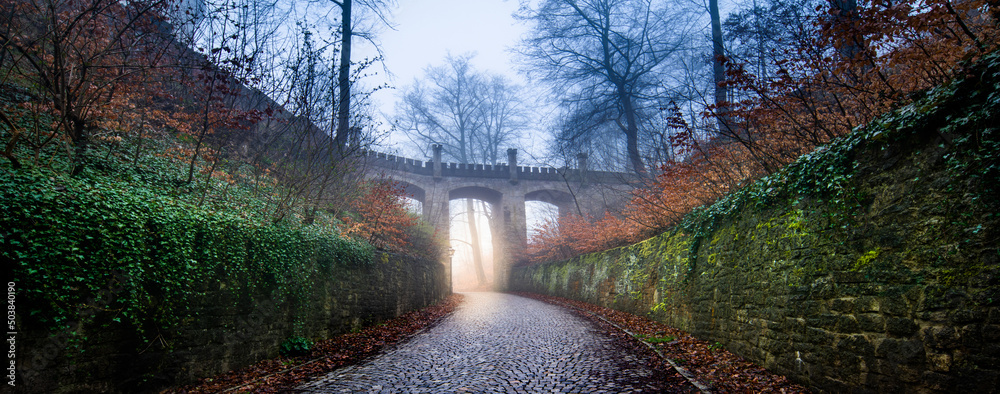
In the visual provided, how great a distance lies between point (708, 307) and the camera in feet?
20.5

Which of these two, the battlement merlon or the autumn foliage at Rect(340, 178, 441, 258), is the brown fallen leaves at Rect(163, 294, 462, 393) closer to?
the autumn foliage at Rect(340, 178, 441, 258)

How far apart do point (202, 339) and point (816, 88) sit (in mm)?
7729

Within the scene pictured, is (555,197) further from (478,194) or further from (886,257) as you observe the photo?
(886,257)

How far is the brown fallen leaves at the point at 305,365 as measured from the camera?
179 inches

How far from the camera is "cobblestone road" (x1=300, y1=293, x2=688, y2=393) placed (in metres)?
4.38

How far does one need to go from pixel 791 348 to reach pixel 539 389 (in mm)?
2525

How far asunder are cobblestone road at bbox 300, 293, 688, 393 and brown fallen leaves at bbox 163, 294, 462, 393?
1.10 ft

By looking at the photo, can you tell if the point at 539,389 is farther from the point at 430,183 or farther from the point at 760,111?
the point at 430,183

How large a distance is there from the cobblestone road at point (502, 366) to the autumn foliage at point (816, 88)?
3.27 m

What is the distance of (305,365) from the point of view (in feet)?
18.3

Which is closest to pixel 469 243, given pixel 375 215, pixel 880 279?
pixel 375 215

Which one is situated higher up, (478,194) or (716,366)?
(478,194)

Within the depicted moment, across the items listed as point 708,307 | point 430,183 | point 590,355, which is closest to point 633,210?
point 708,307

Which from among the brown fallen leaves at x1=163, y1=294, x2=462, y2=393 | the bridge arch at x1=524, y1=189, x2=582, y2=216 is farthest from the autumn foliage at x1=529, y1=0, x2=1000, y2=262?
the bridge arch at x1=524, y1=189, x2=582, y2=216
